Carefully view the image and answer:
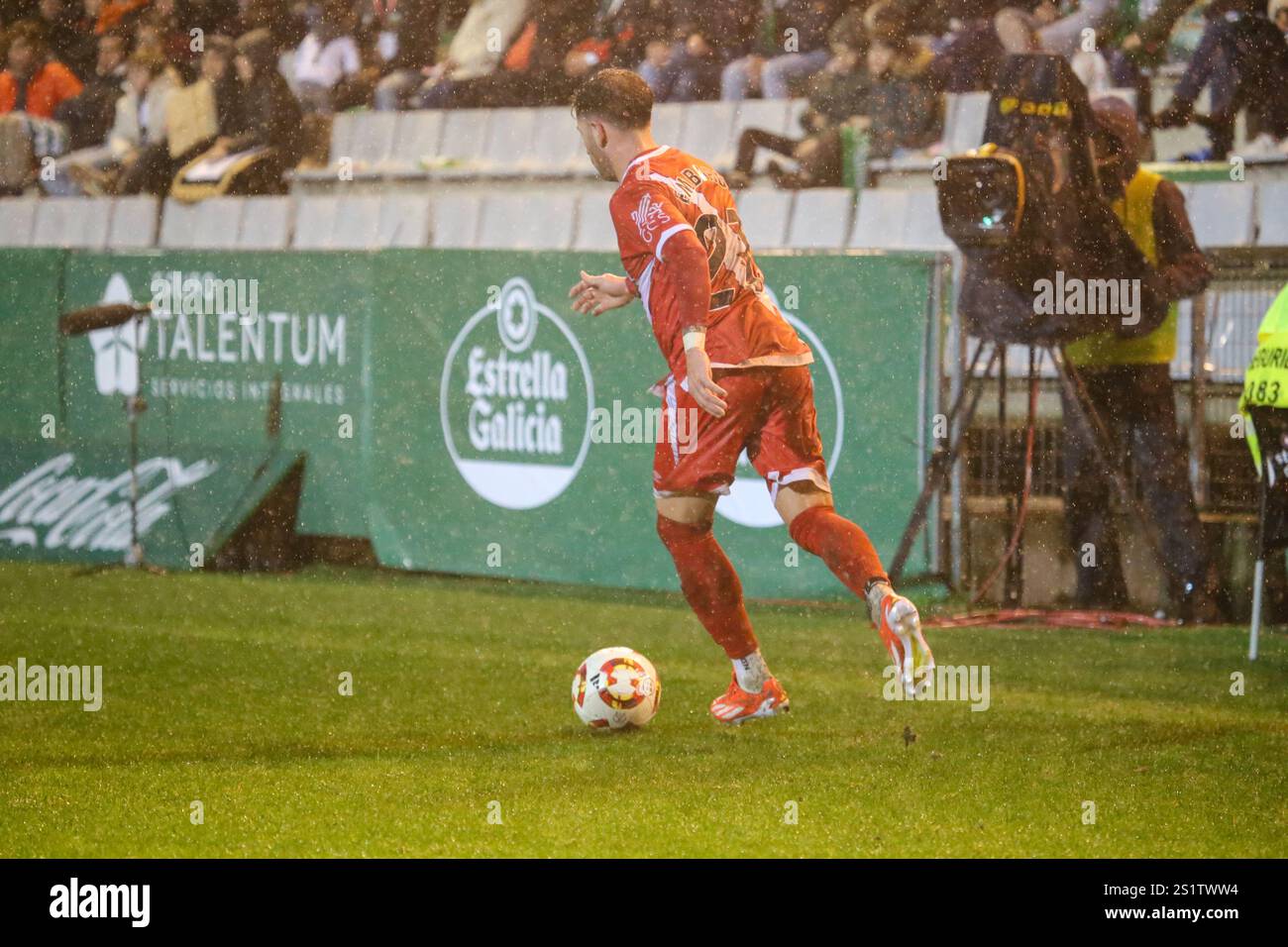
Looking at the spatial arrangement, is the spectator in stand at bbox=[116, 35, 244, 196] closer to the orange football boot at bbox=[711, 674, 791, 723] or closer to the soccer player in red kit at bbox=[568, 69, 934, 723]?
the soccer player in red kit at bbox=[568, 69, 934, 723]

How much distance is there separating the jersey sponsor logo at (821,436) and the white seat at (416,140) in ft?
9.25

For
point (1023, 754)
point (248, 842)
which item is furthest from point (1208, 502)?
point (248, 842)

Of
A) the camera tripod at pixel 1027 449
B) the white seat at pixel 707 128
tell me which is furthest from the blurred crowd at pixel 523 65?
the camera tripod at pixel 1027 449

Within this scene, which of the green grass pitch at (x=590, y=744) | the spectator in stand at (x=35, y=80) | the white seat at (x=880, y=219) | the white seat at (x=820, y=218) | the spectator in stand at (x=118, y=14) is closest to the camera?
the green grass pitch at (x=590, y=744)

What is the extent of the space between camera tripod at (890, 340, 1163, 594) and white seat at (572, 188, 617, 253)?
6.58ft

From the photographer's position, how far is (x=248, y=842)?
4.13 metres

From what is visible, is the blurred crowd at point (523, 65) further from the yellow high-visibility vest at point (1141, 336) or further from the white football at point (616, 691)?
the white football at point (616, 691)

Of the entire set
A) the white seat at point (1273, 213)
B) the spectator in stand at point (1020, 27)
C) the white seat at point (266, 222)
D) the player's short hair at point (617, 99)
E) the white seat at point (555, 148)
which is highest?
the spectator in stand at point (1020, 27)

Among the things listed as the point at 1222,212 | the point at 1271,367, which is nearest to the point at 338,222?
the point at 1222,212

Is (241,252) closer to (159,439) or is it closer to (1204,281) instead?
(159,439)

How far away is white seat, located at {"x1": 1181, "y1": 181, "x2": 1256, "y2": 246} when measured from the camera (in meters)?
7.32

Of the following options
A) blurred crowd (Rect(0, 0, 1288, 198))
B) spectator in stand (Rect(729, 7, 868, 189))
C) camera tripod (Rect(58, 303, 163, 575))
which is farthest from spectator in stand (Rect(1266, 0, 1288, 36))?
camera tripod (Rect(58, 303, 163, 575))

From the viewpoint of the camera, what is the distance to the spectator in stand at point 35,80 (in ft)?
36.8

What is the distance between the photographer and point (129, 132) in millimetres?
10734
